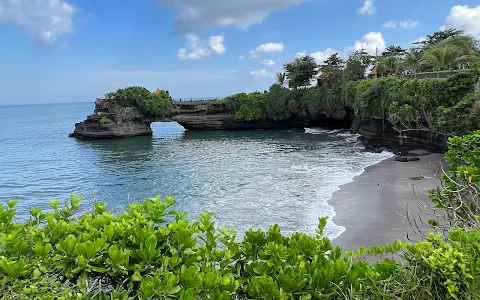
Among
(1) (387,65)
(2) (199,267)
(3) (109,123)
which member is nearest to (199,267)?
(2) (199,267)

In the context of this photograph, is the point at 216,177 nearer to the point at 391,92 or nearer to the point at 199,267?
the point at 391,92

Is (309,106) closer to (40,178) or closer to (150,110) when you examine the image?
(150,110)

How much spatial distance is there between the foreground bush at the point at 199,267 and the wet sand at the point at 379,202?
4.86 metres

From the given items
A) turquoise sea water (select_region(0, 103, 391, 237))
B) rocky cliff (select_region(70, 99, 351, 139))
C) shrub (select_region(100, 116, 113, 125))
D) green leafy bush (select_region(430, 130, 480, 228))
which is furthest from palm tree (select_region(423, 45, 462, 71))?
shrub (select_region(100, 116, 113, 125))

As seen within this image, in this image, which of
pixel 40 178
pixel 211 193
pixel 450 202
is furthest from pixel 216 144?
pixel 450 202

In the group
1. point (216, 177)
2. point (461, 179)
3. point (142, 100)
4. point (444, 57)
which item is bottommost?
point (216, 177)

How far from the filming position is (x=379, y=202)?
13125 millimetres

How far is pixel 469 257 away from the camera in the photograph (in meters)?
2.54

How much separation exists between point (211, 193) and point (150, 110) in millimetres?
32139

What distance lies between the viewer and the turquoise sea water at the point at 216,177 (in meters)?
13.5

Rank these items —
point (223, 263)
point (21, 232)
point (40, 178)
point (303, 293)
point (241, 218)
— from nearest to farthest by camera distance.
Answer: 1. point (303, 293)
2. point (223, 263)
3. point (21, 232)
4. point (241, 218)
5. point (40, 178)

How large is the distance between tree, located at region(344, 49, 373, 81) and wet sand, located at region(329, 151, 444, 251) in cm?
2018

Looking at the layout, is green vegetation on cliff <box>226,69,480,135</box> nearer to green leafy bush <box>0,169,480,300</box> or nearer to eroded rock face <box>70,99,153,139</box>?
eroded rock face <box>70,99,153,139</box>

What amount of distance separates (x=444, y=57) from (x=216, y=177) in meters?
21.2
